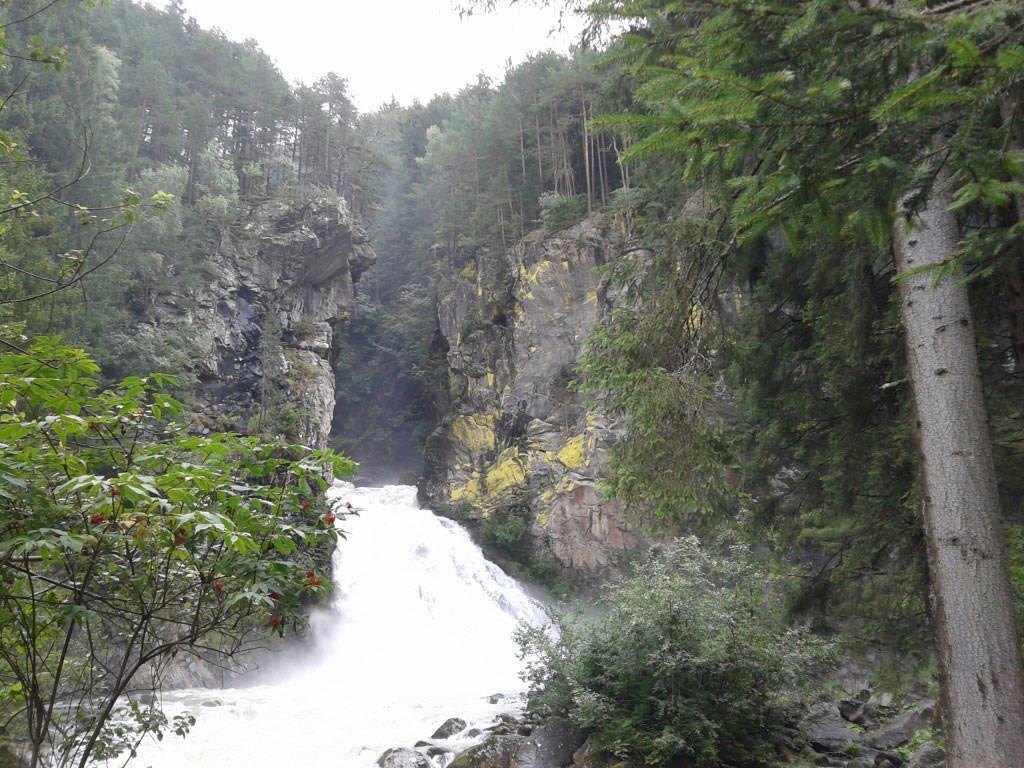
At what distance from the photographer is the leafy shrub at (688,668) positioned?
5961 mm

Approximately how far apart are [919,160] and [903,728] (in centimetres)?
759

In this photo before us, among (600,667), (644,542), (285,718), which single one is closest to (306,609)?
(285,718)

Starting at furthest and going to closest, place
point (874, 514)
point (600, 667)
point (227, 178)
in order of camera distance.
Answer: point (227, 178)
point (600, 667)
point (874, 514)

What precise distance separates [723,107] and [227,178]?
24.4m

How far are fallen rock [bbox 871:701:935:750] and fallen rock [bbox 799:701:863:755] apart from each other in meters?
0.23

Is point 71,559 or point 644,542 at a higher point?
point 71,559

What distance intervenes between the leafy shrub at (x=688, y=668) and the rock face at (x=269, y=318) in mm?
13457

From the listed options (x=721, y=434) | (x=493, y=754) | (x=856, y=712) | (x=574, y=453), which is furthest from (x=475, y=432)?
(x=721, y=434)

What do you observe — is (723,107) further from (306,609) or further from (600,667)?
(306,609)

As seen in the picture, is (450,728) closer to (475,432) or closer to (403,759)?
(403,759)

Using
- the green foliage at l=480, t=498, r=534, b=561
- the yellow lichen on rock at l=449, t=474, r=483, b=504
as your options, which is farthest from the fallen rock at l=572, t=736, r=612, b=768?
the yellow lichen on rock at l=449, t=474, r=483, b=504

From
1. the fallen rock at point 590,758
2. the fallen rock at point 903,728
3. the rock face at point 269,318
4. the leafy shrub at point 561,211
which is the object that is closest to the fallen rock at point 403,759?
the fallen rock at point 590,758

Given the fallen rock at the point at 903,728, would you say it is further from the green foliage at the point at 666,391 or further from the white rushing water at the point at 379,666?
the white rushing water at the point at 379,666

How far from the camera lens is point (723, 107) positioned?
2070 millimetres
